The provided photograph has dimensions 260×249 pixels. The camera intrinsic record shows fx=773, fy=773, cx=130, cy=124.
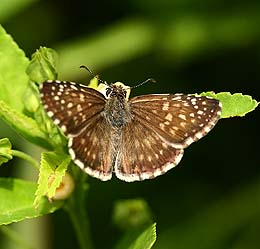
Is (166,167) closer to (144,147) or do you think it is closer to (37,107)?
(144,147)

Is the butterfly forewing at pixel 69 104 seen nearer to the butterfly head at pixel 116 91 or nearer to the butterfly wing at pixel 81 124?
the butterfly wing at pixel 81 124

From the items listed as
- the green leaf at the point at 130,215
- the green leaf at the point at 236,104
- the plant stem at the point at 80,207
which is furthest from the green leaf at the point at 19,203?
the green leaf at the point at 236,104

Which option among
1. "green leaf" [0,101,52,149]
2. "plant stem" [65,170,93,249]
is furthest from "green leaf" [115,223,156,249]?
"green leaf" [0,101,52,149]

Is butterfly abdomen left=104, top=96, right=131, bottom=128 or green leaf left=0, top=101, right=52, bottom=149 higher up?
green leaf left=0, top=101, right=52, bottom=149

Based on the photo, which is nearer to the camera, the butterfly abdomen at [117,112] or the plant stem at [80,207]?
Result: the butterfly abdomen at [117,112]

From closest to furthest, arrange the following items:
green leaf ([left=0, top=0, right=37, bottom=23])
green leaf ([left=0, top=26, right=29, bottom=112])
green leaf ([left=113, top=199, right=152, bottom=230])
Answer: green leaf ([left=0, top=26, right=29, bottom=112]) → green leaf ([left=113, top=199, right=152, bottom=230]) → green leaf ([left=0, top=0, right=37, bottom=23])

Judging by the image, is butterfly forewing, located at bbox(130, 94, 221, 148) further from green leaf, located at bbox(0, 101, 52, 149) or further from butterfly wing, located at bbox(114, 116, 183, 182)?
green leaf, located at bbox(0, 101, 52, 149)

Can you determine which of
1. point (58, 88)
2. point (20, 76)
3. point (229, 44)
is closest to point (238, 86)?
point (229, 44)
